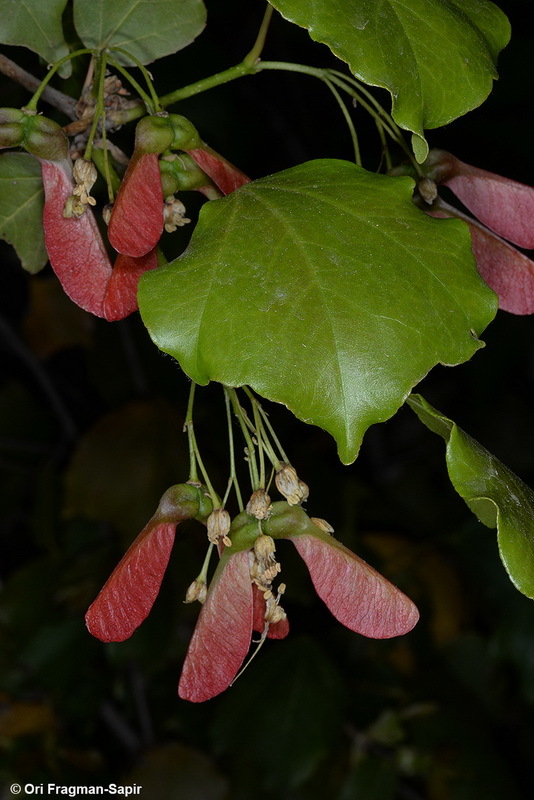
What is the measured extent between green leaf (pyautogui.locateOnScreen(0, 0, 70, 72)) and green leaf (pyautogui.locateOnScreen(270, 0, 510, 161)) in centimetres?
24

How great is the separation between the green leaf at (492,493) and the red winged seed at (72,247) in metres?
0.20

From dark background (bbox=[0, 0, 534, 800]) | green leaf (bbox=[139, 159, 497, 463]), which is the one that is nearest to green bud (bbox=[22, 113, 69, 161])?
green leaf (bbox=[139, 159, 497, 463])

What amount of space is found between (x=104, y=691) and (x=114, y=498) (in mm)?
484

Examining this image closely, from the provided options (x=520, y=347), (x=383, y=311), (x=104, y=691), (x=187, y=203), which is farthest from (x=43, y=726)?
(x=383, y=311)

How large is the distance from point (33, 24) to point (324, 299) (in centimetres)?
35

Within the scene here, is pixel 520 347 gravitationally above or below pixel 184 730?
above

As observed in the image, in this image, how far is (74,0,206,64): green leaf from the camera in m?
0.63

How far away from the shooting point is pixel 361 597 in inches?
20.2

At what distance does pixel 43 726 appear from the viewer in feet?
5.75

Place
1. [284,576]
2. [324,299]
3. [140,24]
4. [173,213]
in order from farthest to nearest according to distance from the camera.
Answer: [284,576], [140,24], [173,213], [324,299]

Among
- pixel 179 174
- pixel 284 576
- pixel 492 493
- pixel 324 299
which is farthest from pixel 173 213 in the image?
pixel 284 576

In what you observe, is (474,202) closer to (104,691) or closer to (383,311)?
(383,311)

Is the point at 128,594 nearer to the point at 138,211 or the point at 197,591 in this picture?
the point at 197,591

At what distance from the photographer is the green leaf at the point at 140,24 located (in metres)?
0.63
